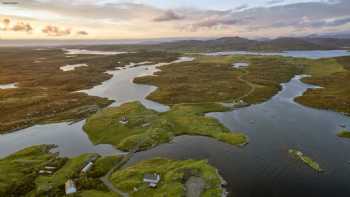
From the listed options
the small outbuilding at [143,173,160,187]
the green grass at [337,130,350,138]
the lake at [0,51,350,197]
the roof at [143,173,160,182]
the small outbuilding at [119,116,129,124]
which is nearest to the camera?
the lake at [0,51,350,197]

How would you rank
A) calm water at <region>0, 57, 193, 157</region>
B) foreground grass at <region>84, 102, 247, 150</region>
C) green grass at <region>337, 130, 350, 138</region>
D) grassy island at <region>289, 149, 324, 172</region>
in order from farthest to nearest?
foreground grass at <region>84, 102, 247, 150</region>
green grass at <region>337, 130, 350, 138</region>
calm water at <region>0, 57, 193, 157</region>
grassy island at <region>289, 149, 324, 172</region>

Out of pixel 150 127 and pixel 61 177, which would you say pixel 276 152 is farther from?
pixel 61 177

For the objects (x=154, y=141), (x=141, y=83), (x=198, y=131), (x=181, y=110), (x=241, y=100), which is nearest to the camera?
(x=154, y=141)

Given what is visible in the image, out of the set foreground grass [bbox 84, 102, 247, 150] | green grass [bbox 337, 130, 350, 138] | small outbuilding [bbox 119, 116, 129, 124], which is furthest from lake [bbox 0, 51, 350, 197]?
small outbuilding [bbox 119, 116, 129, 124]

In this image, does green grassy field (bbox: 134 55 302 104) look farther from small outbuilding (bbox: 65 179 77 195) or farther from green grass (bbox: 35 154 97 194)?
small outbuilding (bbox: 65 179 77 195)

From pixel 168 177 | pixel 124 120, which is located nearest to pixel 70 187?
pixel 168 177

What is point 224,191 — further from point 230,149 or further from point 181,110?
point 181,110

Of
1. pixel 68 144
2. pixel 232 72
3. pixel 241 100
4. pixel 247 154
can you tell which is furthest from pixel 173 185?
pixel 232 72
